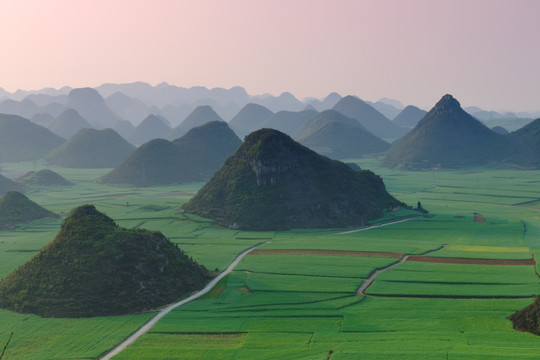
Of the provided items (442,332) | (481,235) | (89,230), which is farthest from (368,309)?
(481,235)

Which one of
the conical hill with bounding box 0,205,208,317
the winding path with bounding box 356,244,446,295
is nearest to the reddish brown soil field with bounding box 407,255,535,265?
the winding path with bounding box 356,244,446,295

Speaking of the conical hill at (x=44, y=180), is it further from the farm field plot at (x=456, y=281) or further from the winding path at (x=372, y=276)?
the farm field plot at (x=456, y=281)

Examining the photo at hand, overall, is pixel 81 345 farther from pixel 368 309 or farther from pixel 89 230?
pixel 368 309

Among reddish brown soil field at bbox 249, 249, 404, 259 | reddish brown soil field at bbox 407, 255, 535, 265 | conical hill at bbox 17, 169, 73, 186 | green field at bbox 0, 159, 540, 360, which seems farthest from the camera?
conical hill at bbox 17, 169, 73, 186

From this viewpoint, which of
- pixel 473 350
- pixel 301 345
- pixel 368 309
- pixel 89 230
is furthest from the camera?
pixel 89 230

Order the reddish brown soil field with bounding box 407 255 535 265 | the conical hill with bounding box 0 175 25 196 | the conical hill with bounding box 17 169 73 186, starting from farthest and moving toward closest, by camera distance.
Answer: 1. the conical hill with bounding box 17 169 73 186
2. the conical hill with bounding box 0 175 25 196
3. the reddish brown soil field with bounding box 407 255 535 265

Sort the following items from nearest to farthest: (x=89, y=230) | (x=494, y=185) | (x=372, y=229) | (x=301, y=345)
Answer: (x=301, y=345)
(x=89, y=230)
(x=372, y=229)
(x=494, y=185)

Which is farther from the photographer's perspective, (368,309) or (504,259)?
(504,259)

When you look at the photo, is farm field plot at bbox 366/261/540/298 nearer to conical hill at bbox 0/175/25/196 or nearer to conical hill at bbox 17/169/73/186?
conical hill at bbox 0/175/25/196
